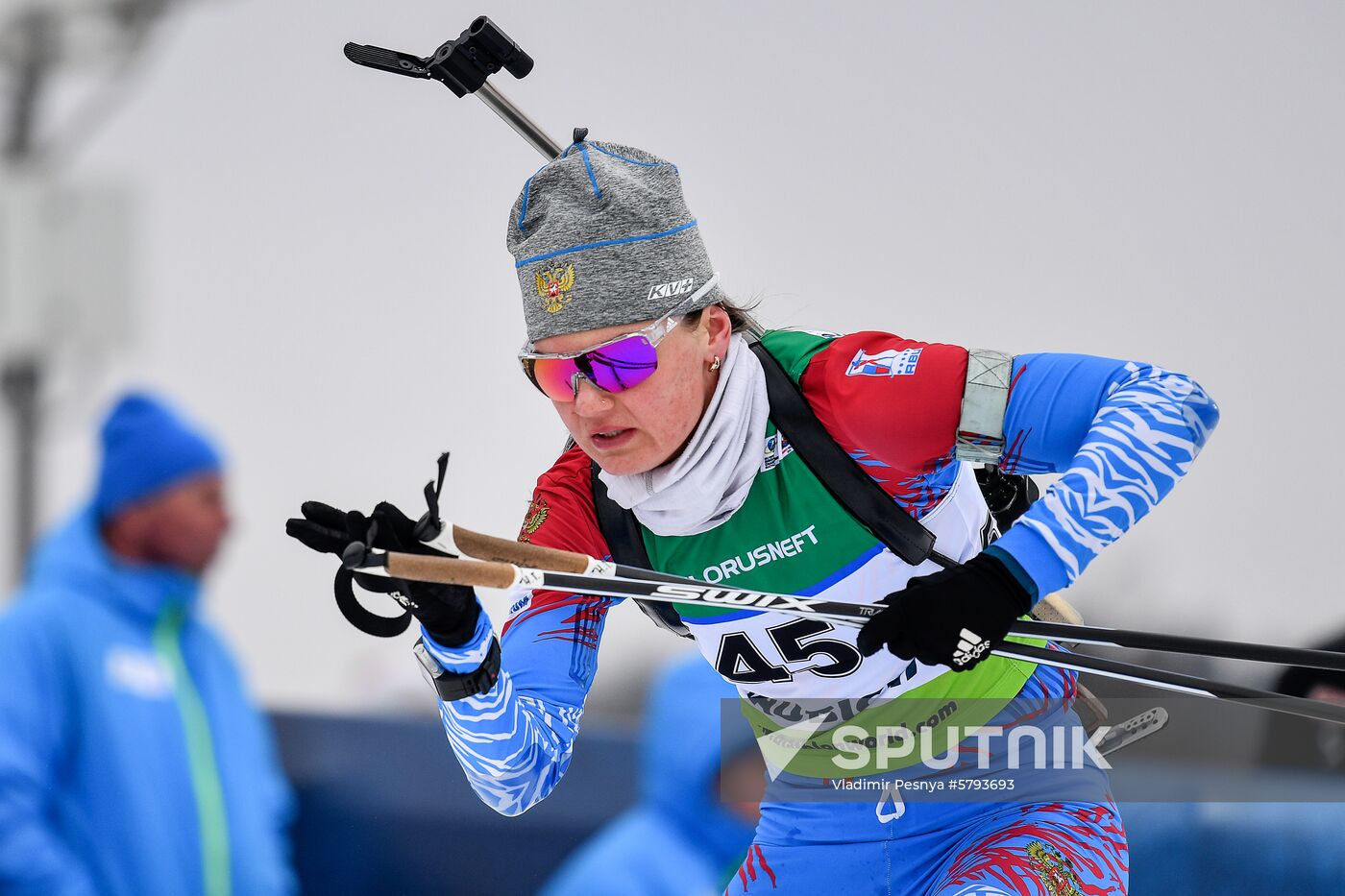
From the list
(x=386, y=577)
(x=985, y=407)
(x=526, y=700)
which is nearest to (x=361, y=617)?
(x=386, y=577)

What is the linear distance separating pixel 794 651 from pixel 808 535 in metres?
0.15

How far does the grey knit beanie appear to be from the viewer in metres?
1.64

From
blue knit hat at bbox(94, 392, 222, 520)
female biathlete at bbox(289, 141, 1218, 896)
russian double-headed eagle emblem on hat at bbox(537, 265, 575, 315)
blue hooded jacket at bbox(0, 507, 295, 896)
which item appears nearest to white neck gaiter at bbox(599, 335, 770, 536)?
female biathlete at bbox(289, 141, 1218, 896)

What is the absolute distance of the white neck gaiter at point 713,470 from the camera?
5.49ft

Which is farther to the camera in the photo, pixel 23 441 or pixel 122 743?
pixel 23 441

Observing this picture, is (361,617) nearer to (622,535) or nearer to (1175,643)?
(622,535)

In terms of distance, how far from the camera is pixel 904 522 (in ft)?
5.54

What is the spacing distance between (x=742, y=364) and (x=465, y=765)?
23.6 inches

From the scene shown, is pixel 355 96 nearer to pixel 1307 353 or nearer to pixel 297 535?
pixel 1307 353

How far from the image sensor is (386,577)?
1.43 m

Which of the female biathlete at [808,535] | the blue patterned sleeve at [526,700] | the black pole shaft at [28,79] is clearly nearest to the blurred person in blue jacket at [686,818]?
the female biathlete at [808,535]

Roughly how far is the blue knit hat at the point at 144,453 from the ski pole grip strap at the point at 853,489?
1721 millimetres

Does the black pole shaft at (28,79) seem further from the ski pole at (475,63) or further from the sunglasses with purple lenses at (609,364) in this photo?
the sunglasses with purple lenses at (609,364)

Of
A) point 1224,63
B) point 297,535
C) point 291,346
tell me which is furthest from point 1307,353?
point 297,535
